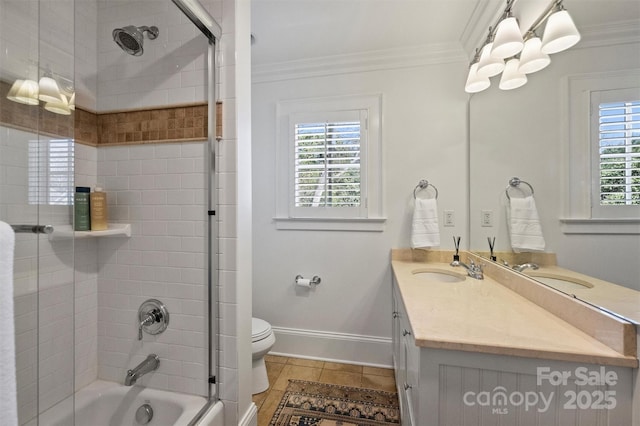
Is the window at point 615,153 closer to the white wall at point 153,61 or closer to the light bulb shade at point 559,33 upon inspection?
the light bulb shade at point 559,33

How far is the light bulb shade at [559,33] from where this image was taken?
990 millimetres

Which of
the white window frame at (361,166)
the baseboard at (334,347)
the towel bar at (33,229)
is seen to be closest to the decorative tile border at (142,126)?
the towel bar at (33,229)

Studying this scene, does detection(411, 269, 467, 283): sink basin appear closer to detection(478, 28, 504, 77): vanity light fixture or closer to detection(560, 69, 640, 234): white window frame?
detection(560, 69, 640, 234): white window frame

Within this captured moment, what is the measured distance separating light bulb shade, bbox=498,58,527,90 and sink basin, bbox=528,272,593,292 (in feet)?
3.23

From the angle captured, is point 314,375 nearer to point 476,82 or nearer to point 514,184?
point 514,184

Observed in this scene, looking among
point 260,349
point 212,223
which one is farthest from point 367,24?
point 260,349

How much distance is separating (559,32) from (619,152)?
22.0 inches

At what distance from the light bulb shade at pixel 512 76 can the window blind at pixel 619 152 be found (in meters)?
0.60

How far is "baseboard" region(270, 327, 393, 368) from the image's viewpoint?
6.64ft

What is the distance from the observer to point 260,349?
1608mm

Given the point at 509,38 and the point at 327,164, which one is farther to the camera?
the point at 327,164

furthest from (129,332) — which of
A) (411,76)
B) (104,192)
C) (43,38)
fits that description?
(411,76)

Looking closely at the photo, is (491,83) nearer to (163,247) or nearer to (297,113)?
(297,113)

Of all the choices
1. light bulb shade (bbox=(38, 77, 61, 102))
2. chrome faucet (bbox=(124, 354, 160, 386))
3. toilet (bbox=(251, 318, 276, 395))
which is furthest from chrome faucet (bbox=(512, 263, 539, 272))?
light bulb shade (bbox=(38, 77, 61, 102))
